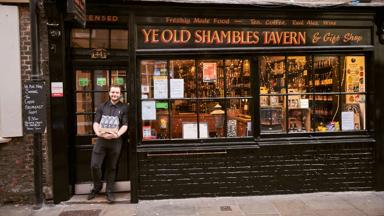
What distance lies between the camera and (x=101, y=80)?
8.16m

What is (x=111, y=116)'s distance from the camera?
7598mm

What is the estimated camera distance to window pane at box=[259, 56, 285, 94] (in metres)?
8.21

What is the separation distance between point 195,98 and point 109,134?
5.68 ft

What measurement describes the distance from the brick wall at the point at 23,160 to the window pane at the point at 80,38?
0.59 meters

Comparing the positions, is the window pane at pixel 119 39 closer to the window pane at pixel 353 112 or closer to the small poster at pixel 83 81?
the small poster at pixel 83 81

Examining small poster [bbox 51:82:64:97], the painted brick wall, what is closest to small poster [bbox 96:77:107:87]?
small poster [bbox 51:82:64:97]

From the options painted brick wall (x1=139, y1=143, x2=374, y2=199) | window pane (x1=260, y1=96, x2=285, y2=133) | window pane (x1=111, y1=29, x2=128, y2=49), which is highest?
window pane (x1=111, y1=29, x2=128, y2=49)

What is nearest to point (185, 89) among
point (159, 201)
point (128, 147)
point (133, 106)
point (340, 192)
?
point (133, 106)

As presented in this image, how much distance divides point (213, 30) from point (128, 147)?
2.75 meters

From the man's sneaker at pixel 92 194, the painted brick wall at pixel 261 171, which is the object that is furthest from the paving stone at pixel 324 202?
the man's sneaker at pixel 92 194

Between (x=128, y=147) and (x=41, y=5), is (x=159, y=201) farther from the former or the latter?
(x=41, y=5)

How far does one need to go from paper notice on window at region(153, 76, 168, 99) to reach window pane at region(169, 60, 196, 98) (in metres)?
0.12

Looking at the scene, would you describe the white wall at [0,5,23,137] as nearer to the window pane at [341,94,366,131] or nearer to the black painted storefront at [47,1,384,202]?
the black painted storefront at [47,1,384,202]

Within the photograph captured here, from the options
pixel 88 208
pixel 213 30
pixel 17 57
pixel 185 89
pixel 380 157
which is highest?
pixel 213 30
